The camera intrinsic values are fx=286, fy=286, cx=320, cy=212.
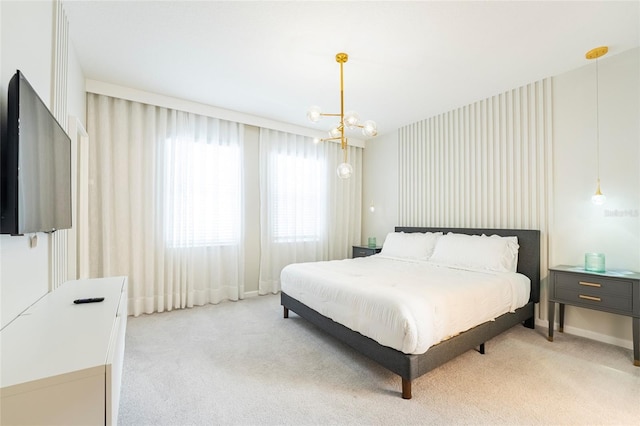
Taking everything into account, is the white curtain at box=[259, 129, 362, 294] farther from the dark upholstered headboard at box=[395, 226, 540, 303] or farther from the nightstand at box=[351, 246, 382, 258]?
the dark upholstered headboard at box=[395, 226, 540, 303]

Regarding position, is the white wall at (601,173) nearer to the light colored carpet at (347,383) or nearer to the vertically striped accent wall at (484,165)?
the vertically striped accent wall at (484,165)

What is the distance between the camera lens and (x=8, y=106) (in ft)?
4.01

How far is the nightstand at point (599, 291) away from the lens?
2.34 meters

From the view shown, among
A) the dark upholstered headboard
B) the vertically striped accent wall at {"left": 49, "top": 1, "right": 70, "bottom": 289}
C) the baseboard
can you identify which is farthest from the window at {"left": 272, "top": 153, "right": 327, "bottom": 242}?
the baseboard

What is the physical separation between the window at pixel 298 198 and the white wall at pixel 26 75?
2.92 metres

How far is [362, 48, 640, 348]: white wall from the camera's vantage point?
2.62 meters

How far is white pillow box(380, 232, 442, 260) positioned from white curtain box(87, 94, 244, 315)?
2.21 meters

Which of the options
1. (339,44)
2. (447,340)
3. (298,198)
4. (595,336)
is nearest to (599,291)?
(595,336)

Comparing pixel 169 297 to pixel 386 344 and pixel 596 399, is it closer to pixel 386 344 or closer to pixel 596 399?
pixel 386 344

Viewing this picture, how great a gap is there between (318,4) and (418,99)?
6.80 feet

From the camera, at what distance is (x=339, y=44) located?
2.50m

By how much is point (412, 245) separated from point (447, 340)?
1.93m

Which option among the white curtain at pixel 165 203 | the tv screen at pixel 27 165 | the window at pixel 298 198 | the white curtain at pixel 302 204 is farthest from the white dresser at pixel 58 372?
the window at pixel 298 198

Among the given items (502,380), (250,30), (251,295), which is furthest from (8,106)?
(251,295)
